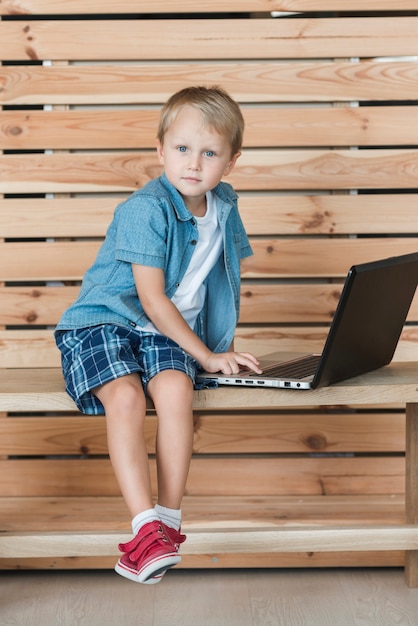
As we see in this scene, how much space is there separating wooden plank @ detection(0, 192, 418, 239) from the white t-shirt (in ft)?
1.51

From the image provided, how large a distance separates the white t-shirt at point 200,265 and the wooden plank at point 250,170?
1.54 feet

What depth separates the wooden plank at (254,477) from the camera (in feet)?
9.84

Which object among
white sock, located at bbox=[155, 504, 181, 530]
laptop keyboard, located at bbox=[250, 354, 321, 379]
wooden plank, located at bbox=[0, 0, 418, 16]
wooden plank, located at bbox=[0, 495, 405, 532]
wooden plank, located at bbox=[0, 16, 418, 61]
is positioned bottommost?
wooden plank, located at bbox=[0, 495, 405, 532]

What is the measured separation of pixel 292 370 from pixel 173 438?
384 mm

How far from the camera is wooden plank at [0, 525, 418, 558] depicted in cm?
242

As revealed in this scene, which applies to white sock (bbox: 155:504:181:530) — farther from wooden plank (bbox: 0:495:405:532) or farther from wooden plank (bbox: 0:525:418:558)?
wooden plank (bbox: 0:495:405:532)

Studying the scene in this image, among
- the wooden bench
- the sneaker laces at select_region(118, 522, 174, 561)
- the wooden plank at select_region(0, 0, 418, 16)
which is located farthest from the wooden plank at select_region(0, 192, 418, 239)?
the sneaker laces at select_region(118, 522, 174, 561)

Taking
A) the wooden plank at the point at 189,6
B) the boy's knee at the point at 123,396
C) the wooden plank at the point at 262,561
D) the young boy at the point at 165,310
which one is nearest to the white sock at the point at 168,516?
the young boy at the point at 165,310

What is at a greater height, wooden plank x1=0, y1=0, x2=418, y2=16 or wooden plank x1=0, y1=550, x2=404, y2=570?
wooden plank x1=0, y1=0, x2=418, y2=16

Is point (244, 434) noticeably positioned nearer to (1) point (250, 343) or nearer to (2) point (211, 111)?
(1) point (250, 343)

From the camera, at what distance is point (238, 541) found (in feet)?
8.01

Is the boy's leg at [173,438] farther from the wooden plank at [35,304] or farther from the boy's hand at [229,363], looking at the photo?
the wooden plank at [35,304]

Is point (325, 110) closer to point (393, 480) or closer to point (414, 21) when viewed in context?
point (414, 21)

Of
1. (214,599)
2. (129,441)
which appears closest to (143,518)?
(129,441)
